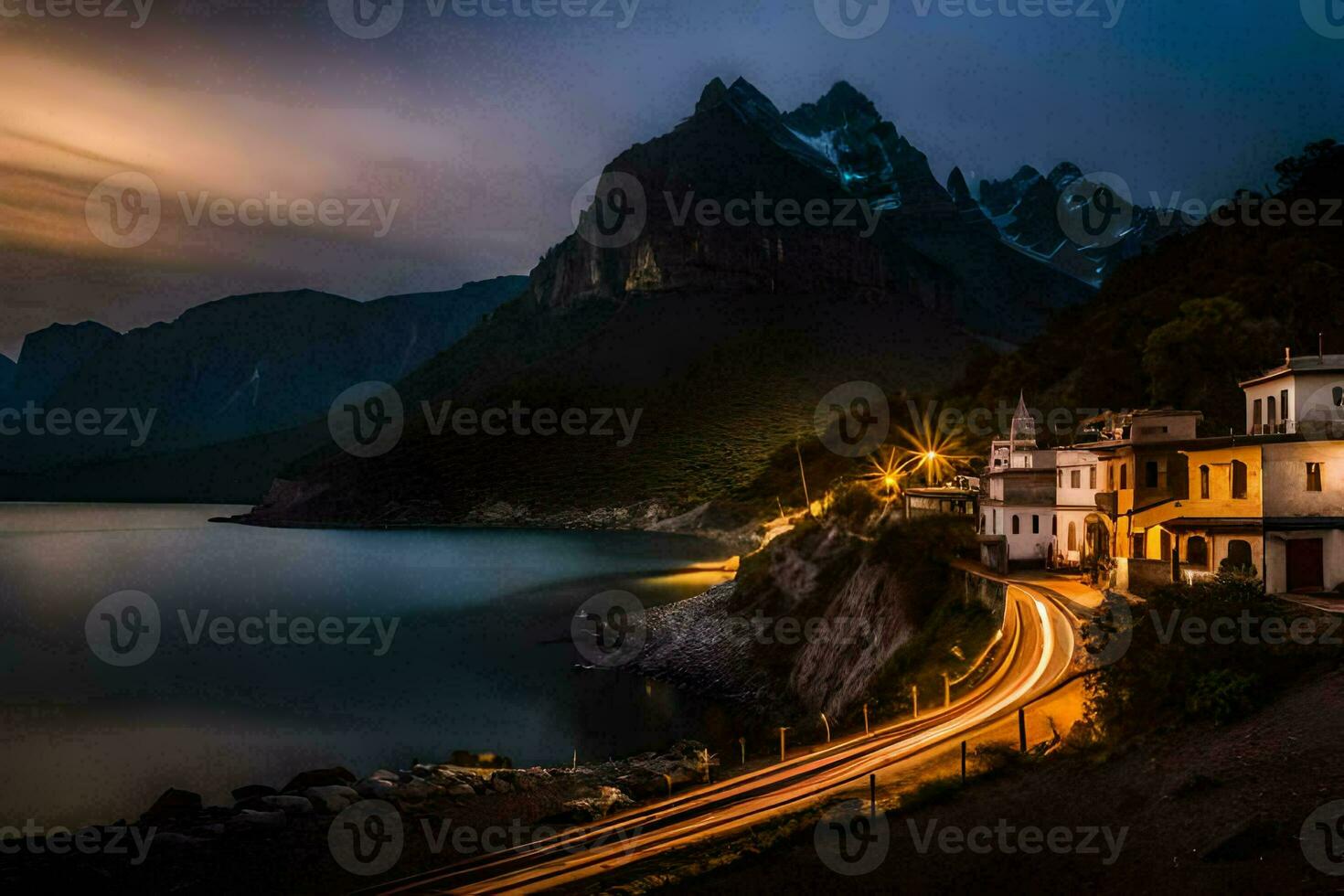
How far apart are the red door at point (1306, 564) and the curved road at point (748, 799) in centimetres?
658

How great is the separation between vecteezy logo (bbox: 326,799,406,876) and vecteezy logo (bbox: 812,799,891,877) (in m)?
11.3

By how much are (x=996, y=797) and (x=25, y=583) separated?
4237 inches

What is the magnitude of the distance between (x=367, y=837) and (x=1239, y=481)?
27776mm

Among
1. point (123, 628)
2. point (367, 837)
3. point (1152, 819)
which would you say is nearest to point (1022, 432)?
point (1152, 819)

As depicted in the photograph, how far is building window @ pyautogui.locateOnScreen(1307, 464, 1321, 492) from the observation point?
26.0 meters

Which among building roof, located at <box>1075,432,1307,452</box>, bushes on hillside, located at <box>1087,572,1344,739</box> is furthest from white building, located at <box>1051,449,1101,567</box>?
bushes on hillside, located at <box>1087,572,1344,739</box>

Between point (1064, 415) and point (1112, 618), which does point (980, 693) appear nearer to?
point (1112, 618)

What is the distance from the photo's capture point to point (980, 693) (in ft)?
80.7

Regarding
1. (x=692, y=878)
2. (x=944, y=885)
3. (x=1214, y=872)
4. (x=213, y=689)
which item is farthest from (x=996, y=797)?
(x=213, y=689)

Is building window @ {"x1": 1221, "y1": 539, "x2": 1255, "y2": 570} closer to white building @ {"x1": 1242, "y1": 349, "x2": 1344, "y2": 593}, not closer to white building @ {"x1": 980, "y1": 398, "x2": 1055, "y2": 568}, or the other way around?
white building @ {"x1": 1242, "y1": 349, "x2": 1344, "y2": 593}

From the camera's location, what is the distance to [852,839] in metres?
15.8

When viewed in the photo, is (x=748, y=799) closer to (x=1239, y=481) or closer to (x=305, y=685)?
(x=1239, y=481)

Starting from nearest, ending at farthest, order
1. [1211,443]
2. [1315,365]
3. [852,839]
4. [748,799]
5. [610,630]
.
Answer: [852,839] < [748,799] < [1315,365] < [1211,443] < [610,630]

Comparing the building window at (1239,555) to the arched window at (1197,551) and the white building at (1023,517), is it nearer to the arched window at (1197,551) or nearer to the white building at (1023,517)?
the arched window at (1197,551)
